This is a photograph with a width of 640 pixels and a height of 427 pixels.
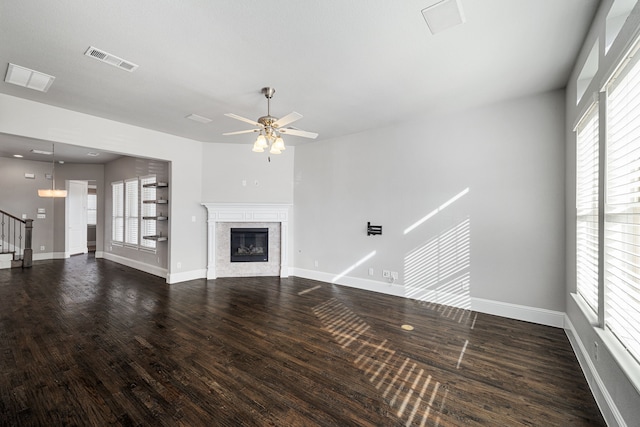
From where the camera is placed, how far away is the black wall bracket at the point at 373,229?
5029 millimetres

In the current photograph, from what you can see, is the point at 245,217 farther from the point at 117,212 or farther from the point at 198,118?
the point at 117,212

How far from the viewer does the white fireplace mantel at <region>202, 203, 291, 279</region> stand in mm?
5926

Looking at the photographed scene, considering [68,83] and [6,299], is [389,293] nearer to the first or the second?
[68,83]

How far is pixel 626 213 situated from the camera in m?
1.72

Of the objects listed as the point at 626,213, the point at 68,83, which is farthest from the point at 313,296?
the point at 68,83

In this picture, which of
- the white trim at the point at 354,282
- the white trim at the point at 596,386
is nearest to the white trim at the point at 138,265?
the white trim at the point at 354,282

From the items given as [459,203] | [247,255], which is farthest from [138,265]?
[459,203]

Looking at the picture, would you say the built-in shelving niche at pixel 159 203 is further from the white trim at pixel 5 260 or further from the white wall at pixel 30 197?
the white wall at pixel 30 197

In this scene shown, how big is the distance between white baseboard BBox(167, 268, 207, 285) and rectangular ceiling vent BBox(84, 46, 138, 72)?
12.7 feet

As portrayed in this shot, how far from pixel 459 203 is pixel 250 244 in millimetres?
4302

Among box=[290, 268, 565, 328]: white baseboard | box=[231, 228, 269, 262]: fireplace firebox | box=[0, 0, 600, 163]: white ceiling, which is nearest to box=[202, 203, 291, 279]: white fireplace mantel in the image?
box=[231, 228, 269, 262]: fireplace firebox

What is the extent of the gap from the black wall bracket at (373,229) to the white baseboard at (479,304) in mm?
876

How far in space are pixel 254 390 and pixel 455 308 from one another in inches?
126

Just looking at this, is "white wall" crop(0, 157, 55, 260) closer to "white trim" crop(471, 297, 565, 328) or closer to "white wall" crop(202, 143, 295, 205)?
"white wall" crop(202, 143, 295, 205)
